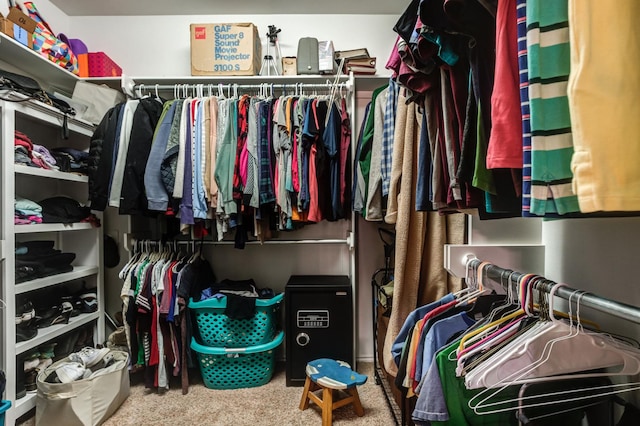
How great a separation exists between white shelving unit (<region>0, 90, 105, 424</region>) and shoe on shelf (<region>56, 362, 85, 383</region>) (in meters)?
0.20

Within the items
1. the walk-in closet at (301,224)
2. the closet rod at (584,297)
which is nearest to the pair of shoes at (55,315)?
the walk-in closet at (301,224)

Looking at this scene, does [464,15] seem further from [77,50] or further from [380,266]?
[77,50]

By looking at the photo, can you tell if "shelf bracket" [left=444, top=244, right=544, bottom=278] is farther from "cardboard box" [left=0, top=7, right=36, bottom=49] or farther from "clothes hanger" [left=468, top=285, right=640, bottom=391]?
"cardboard box" [left=0, top=7, right=36, bottom=49]

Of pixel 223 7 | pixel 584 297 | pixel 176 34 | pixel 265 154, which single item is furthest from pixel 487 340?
pixel 176 34

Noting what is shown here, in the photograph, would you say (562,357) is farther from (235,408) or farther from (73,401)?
(73,401)

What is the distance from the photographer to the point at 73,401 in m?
1.44

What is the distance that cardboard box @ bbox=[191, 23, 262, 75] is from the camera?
76.7 inches

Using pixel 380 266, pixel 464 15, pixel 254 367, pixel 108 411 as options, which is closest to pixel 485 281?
pixel 464 15

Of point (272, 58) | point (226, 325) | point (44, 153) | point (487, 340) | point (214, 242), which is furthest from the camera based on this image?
point (272, 58)

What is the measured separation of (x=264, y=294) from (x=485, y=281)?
1.33 m

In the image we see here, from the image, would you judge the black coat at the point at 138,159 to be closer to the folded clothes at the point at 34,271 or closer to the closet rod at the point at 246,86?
the closet rod at the point at 246,86

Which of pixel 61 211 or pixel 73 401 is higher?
pixel 61 211

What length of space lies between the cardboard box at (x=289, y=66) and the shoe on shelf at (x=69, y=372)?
6.61 feet

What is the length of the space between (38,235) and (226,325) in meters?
1.33
